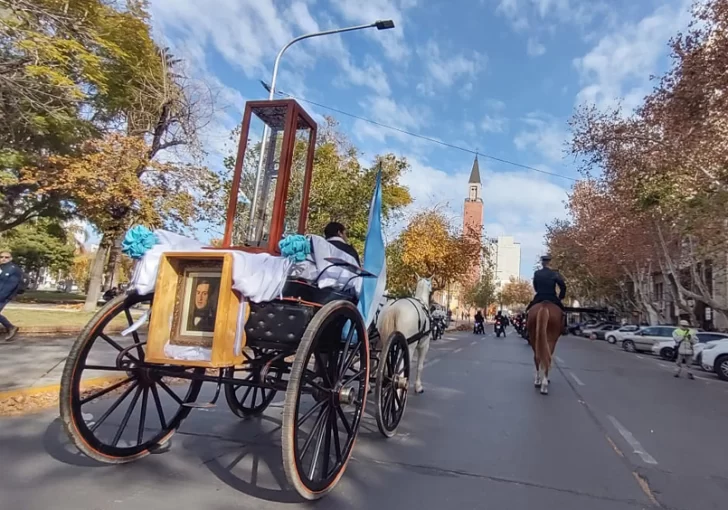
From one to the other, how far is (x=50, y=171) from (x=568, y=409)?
63.4ft

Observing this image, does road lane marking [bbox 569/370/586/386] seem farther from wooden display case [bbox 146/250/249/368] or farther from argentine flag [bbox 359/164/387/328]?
wooden display case [bbox 146/250/249/368]

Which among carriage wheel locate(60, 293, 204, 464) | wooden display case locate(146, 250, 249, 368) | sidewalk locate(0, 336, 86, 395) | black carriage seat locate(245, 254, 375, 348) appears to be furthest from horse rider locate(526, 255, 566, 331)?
sidewalk locate(0, 336, 86, 395)

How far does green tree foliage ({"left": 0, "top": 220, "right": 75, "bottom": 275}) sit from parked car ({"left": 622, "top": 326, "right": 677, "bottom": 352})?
4232 cm

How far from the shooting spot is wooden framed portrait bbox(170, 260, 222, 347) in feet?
12.4

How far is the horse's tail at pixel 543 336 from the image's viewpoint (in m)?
9.13

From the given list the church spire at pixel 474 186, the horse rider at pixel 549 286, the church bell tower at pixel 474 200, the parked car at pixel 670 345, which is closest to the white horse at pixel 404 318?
the horse rider at pixel 549 286

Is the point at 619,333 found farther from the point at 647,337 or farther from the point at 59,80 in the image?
the point at 59,80

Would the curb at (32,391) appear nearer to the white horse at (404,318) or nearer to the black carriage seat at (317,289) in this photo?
the black carriage seat at (317,289)

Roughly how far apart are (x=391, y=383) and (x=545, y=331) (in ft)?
14.9

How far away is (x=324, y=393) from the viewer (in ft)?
12.8

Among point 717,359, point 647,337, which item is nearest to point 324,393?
point 717,359

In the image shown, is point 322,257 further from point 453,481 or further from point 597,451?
point 597,451

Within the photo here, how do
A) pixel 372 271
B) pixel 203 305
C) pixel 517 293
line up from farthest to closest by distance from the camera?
pixel 517 293
pixel 372 271
pixel 203 305

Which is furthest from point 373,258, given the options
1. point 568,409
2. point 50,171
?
point 50,171
